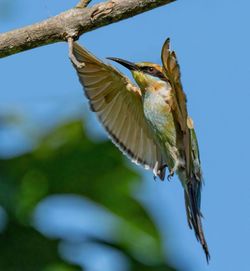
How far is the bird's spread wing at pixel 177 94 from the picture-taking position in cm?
220

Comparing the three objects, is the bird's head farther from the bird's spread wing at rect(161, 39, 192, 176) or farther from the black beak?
the bird's spread wing at rect(161, 39, 192, 176)

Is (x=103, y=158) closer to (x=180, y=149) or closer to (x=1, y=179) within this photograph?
(x=1, y=179)

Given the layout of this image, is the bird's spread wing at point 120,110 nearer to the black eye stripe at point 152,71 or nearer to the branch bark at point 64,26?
the black eye stripe at point 152,71

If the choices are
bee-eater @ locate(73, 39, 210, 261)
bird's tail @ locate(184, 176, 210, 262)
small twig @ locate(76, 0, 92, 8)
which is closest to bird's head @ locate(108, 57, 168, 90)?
bee-eater @ locate(73, 39, 210, 261)

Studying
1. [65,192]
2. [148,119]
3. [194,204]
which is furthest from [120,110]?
[65,192]

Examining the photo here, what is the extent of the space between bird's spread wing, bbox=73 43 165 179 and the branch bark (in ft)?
3.18

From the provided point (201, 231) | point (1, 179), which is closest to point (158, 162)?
point (201, 231)

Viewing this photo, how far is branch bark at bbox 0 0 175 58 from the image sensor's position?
2.11m

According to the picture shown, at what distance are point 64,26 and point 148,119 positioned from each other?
107 centimetres

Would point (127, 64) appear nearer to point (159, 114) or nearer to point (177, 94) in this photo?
point (159, 114)

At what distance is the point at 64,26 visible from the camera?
214 centimetres

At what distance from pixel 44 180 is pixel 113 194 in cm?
18

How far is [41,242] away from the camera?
1447mm

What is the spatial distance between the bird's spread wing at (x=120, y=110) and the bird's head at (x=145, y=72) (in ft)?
0.42
